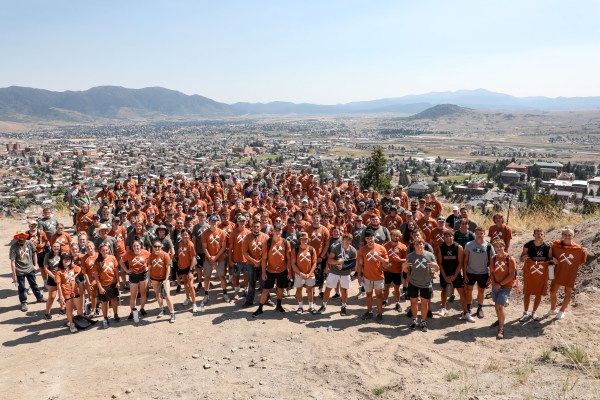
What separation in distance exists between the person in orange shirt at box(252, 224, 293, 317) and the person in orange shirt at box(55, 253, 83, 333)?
359 cm

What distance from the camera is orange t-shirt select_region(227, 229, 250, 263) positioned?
28.0 ft

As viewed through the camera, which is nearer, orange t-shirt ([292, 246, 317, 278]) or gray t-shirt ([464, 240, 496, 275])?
gray t-shirt ([464, 240, 496, 275])

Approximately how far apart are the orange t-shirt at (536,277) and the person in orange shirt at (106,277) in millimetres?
8202

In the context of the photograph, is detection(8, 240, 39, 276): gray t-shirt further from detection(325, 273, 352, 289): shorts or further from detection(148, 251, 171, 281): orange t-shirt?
detection(325, 273, 352, 289): shorts

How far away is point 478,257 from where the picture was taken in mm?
7555

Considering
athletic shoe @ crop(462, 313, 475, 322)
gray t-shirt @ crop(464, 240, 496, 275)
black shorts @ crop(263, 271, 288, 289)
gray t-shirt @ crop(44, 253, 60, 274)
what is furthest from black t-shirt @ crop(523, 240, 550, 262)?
gray t-shirt @ crop(44, 253, 60, 274)

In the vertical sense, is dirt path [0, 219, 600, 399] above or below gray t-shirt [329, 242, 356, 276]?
below

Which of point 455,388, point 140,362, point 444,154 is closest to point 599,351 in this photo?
point 455,388

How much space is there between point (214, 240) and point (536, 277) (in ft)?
21.9

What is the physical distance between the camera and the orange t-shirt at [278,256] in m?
7.98

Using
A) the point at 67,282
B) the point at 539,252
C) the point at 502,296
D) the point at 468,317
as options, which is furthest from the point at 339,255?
the point at 67,282

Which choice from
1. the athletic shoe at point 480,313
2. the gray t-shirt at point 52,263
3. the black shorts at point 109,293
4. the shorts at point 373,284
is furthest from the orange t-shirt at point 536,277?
the gray t-shirt at point 52,263

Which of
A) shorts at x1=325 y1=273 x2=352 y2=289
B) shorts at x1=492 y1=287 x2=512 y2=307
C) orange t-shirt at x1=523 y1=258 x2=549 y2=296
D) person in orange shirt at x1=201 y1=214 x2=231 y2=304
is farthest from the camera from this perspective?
person in orange shirt at x1=201 y1=214 x2=231 y2=304

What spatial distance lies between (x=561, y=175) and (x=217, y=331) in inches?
2564
